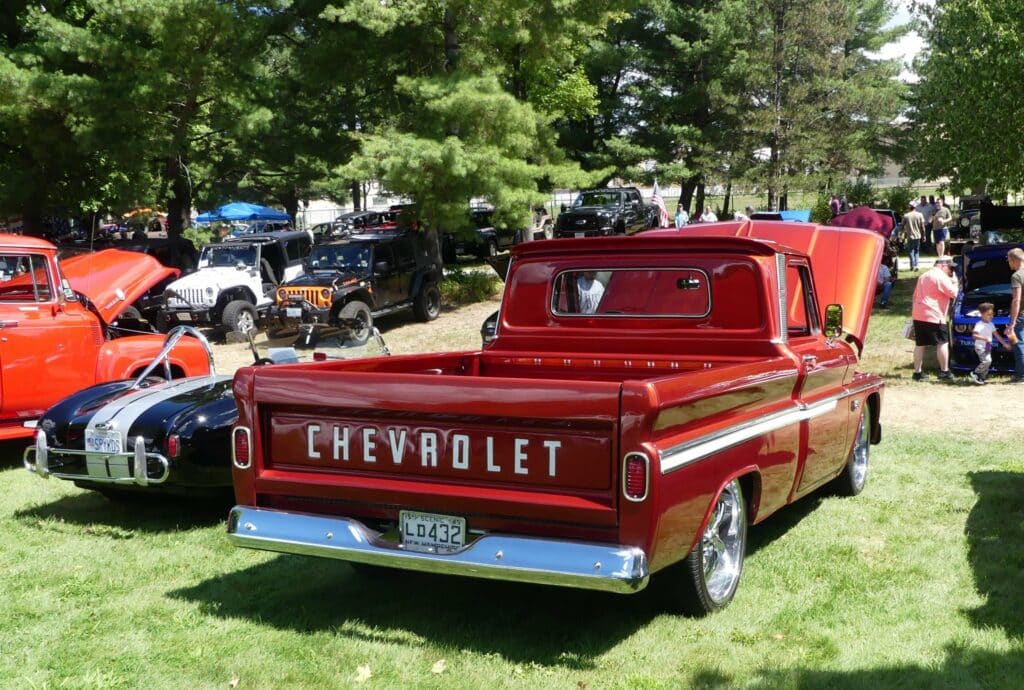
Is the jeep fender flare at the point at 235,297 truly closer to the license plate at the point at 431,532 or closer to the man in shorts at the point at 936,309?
the man in shorts at the point at 936,309

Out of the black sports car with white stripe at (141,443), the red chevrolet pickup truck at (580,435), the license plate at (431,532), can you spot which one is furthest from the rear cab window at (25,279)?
the license plate at (431,532)

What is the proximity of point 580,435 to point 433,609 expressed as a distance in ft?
5.07

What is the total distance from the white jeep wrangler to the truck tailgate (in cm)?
1337

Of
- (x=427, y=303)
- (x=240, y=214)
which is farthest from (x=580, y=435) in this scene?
(x=240, y=214)

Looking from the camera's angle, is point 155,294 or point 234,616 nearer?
point 234,616

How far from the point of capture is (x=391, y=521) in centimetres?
455

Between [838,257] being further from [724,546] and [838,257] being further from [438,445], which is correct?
[438,445]

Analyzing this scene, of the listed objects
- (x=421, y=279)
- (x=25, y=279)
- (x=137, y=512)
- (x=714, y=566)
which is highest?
(x=25, y=279)

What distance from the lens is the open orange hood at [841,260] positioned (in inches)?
385

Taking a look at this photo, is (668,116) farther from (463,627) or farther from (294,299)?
(463,627)

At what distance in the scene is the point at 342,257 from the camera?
61.9 ft

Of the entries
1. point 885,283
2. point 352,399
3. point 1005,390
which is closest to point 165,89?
point 885,283

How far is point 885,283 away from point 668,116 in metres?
21.2

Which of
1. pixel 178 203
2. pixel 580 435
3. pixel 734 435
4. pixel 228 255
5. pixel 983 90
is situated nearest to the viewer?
pixel 580 435
